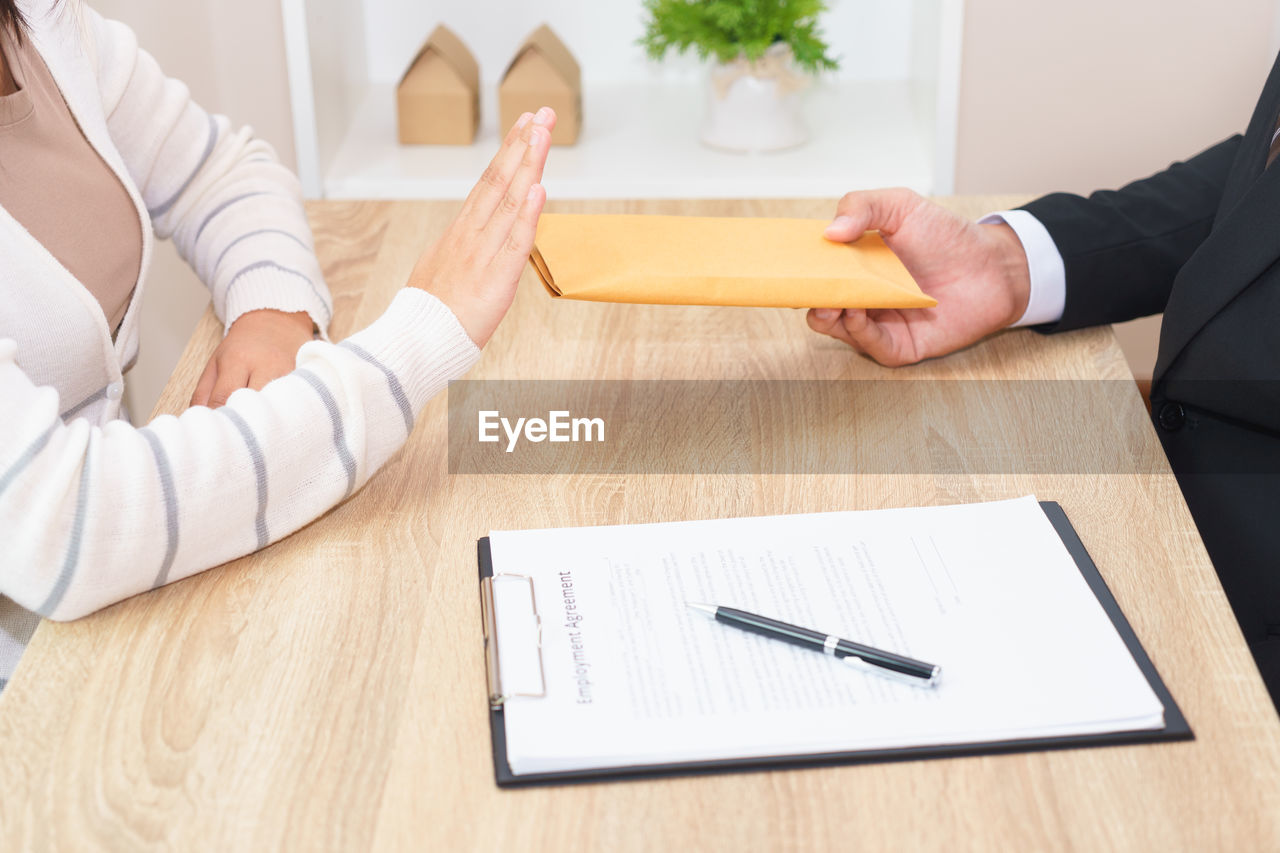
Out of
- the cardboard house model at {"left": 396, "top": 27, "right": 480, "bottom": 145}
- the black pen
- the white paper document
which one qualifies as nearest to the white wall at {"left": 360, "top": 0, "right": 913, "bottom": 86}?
the cardboard house model at {"left": 396, "top": 27, "right": 480, "bottom": 145}

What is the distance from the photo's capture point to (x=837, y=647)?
0.58 metres

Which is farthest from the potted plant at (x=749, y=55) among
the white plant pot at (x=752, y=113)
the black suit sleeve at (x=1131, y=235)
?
the black suit sleeve at (x=1131, y=235)

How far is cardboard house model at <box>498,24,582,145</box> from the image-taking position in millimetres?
1634

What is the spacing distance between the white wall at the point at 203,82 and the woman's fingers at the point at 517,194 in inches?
37.0

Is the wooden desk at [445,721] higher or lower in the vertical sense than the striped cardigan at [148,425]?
lower

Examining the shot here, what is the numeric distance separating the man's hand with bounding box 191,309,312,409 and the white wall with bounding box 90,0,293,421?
0.70 m

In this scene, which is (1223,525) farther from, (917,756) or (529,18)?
(529,18)

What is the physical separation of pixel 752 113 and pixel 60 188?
3.44 ft

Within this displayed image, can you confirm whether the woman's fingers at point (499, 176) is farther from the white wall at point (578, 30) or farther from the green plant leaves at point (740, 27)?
the white wall at point (578, 30)

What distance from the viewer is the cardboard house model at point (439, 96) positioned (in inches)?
66.3

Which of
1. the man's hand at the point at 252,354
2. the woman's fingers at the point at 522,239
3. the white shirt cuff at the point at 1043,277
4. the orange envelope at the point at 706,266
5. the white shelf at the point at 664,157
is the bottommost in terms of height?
the white shelf at the point at 664,157

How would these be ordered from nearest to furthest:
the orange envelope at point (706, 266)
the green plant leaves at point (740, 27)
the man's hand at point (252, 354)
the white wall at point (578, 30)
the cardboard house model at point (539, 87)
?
1. the orange envelope at point (706, 266)
2. the man's hand at point (252, 354)
3. the green plant leaves at point (740, 27)
4. the cardboard house model at point (539, 87)
5. the white wall at point (578, 30)

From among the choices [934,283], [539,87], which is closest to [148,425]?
[934,283]
